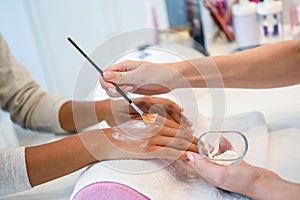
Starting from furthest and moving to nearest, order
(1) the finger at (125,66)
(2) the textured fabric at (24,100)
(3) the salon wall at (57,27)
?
(3) the salon wall at (57,27) → (2) the textured fabric at (24,100) → (1) the finger at (125,66)

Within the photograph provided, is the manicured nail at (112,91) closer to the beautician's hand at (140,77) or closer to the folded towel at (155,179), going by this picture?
the beautician's hand at (140,77)

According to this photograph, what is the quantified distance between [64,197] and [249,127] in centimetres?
36

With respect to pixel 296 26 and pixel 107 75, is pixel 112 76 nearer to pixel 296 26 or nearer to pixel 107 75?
pixel 107 75

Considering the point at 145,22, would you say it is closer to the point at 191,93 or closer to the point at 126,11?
the point at 126,11

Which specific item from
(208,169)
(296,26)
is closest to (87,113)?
(208,169)

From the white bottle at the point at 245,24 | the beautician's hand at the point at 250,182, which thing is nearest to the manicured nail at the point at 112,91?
the beautician's hand at the point at 250,182

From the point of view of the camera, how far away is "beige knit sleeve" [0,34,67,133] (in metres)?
1.02

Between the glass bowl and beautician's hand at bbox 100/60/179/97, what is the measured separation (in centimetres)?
17

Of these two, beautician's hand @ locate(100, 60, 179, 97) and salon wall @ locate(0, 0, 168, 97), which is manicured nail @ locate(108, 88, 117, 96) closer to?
beautician's hand @ locate(100, 60, 179, 97)

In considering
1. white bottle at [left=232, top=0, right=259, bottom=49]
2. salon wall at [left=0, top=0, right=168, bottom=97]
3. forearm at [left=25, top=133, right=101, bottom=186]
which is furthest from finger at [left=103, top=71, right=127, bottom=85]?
salon wall at [left=0, top=0, right=168, bottom=97]

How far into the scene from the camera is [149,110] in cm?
80

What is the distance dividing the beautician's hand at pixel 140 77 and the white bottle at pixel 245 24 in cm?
43

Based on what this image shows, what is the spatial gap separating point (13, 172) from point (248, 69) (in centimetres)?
47

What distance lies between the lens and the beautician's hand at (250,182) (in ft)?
1.90
